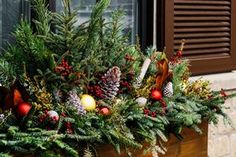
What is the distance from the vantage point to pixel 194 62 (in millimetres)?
4488

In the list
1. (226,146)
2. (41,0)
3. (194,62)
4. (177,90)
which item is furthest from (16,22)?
(226,146)

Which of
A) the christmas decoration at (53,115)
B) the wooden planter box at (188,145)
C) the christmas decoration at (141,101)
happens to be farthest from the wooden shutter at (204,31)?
the christmas decoration at (53,115)

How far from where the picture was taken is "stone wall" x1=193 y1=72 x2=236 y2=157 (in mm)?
4586

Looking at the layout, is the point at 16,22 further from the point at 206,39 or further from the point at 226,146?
the point at 226,146

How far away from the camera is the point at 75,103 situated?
9.50 feet

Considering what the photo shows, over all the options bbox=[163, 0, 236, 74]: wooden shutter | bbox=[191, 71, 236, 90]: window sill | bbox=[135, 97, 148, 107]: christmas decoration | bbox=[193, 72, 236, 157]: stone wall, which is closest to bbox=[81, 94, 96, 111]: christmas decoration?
bbox=[135, 97, 148, 107]: christmas decoration

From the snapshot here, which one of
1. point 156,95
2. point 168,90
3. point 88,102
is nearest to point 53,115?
point 88,102

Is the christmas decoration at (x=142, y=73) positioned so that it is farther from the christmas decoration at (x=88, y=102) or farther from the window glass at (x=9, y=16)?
the window glass at (x=9, y=16)

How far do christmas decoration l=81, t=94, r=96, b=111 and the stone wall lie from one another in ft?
5.59

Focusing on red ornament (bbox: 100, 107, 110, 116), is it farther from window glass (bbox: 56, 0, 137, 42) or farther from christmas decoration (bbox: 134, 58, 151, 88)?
window glass (bbox: 56, 0, 137, 42)

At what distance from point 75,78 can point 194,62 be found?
1.70 metres

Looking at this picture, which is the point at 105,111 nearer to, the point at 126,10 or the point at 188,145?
the point at 188,145

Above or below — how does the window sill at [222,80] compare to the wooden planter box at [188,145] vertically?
above

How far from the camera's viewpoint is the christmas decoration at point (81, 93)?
2738 mm
